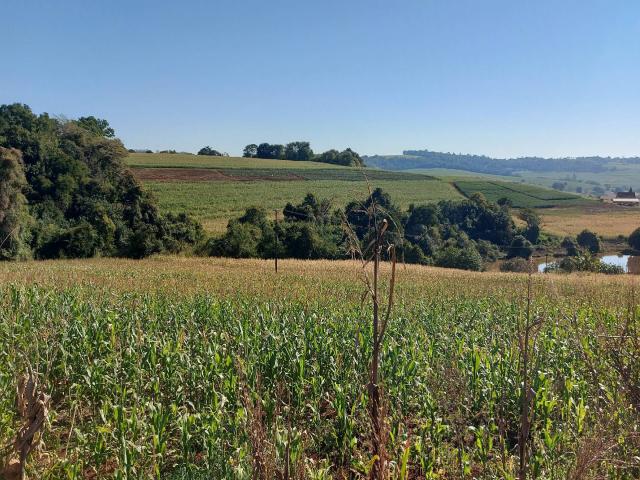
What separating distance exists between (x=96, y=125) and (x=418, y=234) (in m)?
51.0

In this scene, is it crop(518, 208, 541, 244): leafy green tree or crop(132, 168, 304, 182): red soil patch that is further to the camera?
crop(132, 168, 304, 182): red soil patch

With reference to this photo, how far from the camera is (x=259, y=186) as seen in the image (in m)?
70.4

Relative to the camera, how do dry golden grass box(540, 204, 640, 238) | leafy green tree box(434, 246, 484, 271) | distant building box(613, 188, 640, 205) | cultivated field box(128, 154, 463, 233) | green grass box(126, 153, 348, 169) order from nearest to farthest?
leafy green tree box(434, 246, 484, 271) → dry golden grass box(540, 204, 640, 238) → cultivated field box(128, 154, 463, 233) → green grass box(126, 153, 348, 169) → distant building box(613, 188, 640, 205)

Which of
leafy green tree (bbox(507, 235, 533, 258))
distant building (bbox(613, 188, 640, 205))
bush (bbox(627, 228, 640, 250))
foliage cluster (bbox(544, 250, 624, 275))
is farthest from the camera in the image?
distant building (bbox(613, 188, 640, 205))

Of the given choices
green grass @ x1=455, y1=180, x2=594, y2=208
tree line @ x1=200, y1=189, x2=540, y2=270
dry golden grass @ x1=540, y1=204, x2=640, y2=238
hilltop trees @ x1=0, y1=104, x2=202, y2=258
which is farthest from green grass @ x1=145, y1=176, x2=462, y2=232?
dry golden grass @ x1=540, y1=204, x2=640, y2=238

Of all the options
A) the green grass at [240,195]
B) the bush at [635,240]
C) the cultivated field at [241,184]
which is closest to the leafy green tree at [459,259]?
the cultivated field at [241,184]

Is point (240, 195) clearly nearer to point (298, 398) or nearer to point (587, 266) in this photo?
point (587, 266)

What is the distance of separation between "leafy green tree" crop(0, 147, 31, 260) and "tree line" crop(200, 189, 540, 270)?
1309 cm

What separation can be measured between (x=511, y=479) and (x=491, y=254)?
168ft

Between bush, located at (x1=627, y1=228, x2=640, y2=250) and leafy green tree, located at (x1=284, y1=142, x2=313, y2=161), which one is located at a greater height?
leafy green tree, located at (x1=284, y1=142, x2=313, y2=161)

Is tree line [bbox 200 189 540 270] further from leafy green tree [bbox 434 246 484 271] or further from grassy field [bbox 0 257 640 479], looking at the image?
grassy field [bbox 0 257 640 479]

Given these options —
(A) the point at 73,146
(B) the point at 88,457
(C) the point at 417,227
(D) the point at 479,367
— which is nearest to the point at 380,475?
(B) the point at 88,457

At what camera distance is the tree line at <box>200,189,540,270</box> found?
138 ft

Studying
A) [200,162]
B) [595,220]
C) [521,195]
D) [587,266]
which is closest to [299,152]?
[200,162]
